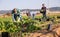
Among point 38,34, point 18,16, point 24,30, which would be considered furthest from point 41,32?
point 18,16

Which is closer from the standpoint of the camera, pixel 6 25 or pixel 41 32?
pixel 41 32

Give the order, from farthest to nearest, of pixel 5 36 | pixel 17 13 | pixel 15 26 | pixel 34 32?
pixel 17 13 → pixel 15 26 → pixel 34 32 → pixel 5 36

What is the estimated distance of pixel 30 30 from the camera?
12.3 m

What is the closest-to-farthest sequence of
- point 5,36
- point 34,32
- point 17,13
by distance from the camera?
1. point 5,36
2. point 34,32
3. point 17,13

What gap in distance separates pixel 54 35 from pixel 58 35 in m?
0.19

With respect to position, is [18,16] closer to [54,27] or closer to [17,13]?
[17,13]

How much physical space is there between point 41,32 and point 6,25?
284 cm

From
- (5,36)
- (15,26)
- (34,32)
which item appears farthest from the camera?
(15,26)

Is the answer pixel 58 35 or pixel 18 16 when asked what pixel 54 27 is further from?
pixel 18 16

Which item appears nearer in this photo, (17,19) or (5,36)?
(5,36)

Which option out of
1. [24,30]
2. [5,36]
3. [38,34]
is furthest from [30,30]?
[5,36]

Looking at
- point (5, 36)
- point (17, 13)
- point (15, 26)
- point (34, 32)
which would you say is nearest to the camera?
point (5, 36)

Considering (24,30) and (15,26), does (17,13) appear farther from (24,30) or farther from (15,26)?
(24,30)

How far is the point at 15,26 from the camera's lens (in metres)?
13.2
